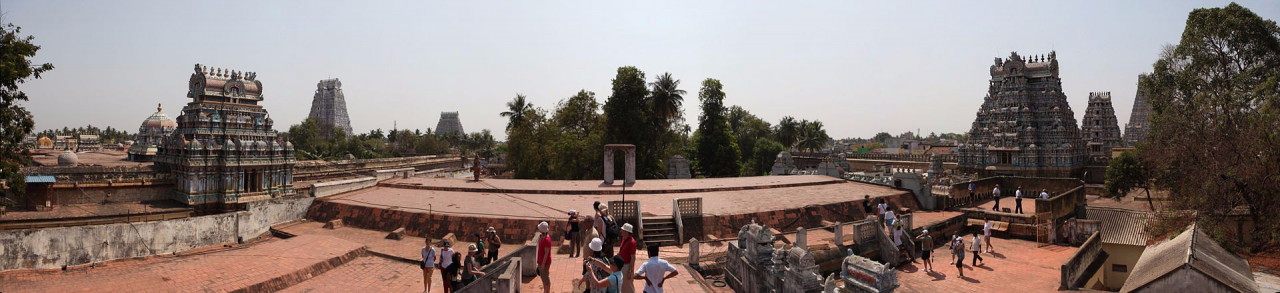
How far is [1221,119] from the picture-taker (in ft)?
60.7

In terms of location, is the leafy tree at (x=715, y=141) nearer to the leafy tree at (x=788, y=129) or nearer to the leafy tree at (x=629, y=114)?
the leafy tree at (x=629, y=114)

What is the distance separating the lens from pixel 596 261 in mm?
7320

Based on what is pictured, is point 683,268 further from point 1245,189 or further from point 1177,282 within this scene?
point 1245,189

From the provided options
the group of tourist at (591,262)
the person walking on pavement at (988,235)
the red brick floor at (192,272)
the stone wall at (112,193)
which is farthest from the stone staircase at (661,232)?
the stone wall at (112,193)

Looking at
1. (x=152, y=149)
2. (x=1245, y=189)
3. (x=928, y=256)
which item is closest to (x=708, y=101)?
(x=928, y=256)

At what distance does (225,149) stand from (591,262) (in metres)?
21.4

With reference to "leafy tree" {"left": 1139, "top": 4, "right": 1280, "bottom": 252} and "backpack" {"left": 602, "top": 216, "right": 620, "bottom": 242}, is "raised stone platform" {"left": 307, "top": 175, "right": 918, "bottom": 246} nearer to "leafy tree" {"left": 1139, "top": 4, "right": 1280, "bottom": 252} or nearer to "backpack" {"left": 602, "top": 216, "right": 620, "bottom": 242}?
"backpack" {"left": 602, "top": 216, "right": 620, "bottom": 242}

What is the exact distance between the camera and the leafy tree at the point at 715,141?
39469 mm

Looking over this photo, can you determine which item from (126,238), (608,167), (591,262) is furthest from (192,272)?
(608,167)

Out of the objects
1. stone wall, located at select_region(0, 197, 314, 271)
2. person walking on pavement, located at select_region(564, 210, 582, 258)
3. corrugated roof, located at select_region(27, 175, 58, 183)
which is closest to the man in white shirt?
person walking on pavement, located at select_region(564, 210, 582, 258)

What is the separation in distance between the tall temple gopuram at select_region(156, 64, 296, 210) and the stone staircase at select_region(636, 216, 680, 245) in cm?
1781

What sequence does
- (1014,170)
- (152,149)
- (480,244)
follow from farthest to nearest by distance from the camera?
(1014,170) < (152,149) < (480,244)

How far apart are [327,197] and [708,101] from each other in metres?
27.2

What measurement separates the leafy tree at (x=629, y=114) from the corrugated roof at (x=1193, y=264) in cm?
2599
